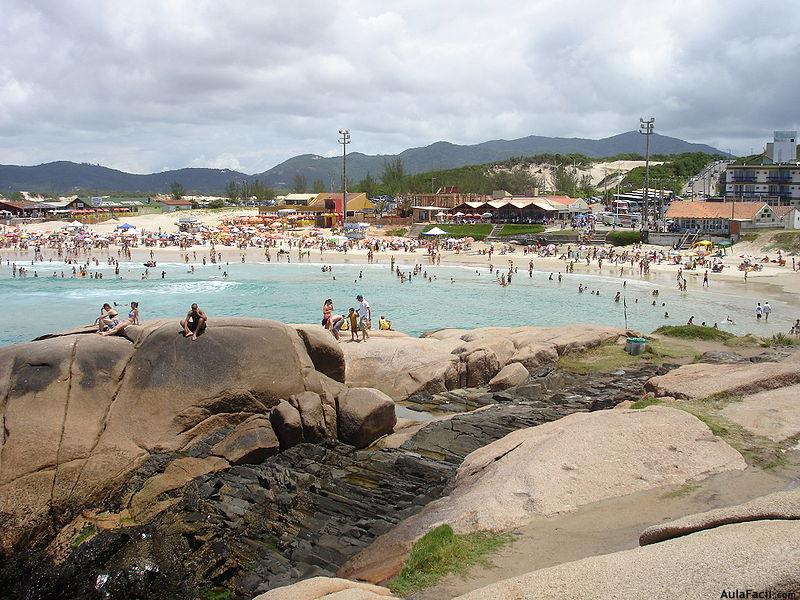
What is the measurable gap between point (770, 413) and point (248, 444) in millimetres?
8882

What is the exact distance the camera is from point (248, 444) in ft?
40.5

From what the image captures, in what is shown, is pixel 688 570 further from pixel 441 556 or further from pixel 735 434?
pixel 735 434

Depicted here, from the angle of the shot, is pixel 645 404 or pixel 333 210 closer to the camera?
pixel 645 404

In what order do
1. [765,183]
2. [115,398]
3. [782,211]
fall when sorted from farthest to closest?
[765,183] → [782,211] → [115,398]

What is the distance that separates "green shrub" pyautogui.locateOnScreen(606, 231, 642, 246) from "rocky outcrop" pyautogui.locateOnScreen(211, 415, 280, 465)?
5812 centimetres

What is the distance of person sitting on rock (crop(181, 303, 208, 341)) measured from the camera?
13.1 m

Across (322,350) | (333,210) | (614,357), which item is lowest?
(614,357)

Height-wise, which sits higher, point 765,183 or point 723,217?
point 765,183

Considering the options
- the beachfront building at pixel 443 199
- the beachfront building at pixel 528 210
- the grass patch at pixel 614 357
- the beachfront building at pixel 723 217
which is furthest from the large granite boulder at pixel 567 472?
the beachfront building at pixel 443 199

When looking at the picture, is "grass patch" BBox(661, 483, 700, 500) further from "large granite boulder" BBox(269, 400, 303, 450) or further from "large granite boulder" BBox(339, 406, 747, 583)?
"large granite boulder" BBox(269, 400, 303, 450)

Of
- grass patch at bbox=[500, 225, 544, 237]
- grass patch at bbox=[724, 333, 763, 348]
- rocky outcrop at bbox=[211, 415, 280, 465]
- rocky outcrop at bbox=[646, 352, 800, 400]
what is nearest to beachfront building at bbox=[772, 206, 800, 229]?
grass patch at bbox=[500, 225, 544, 237]

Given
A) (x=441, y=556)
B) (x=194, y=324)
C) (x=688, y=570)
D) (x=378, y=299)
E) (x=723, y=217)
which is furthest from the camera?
(x=723, y=217)

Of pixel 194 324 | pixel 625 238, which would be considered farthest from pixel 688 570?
pixel 625 238

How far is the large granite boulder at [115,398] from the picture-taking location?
35.1 ft
